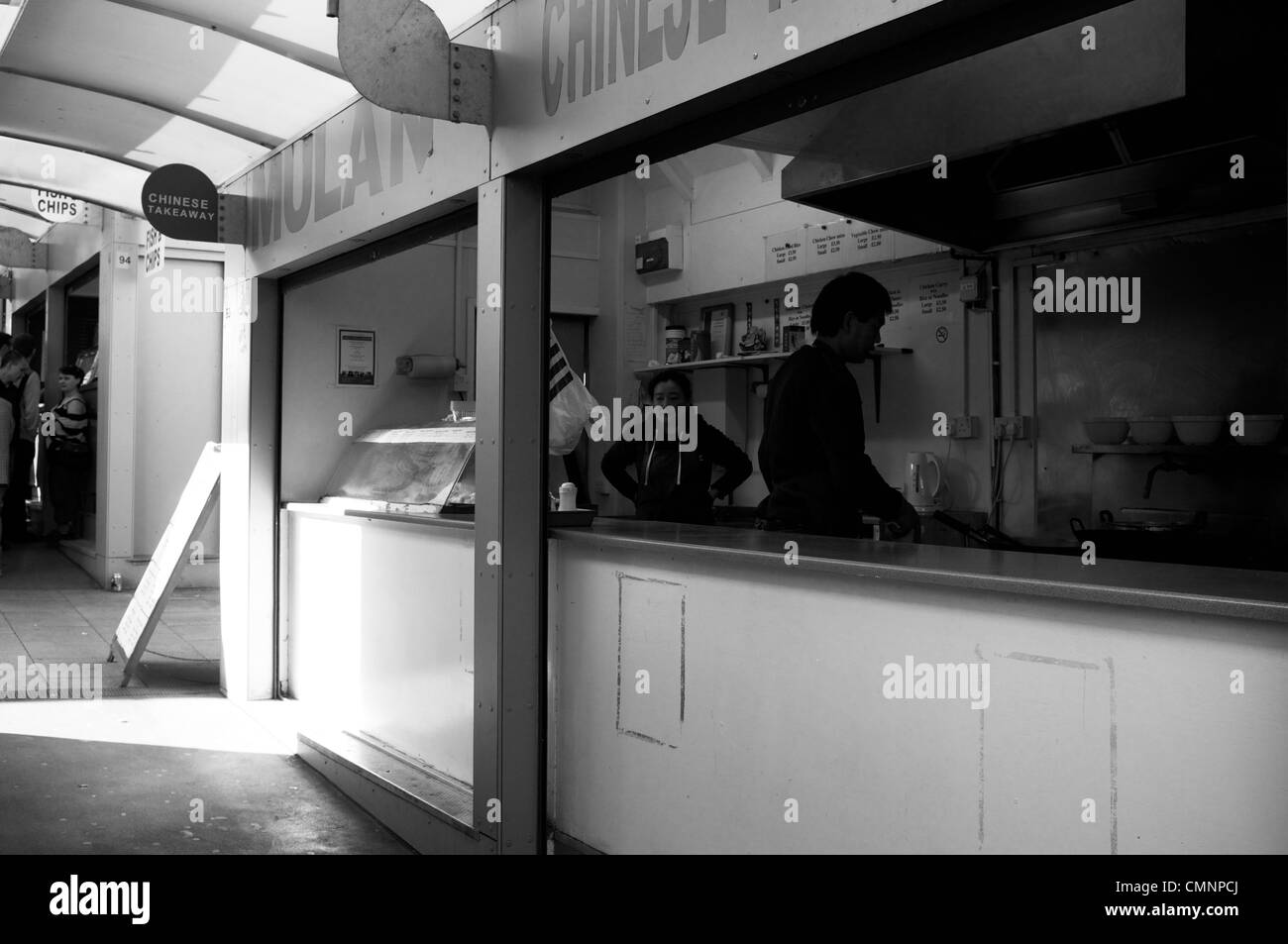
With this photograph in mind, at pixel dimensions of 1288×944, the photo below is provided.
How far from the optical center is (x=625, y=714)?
9.93 ft

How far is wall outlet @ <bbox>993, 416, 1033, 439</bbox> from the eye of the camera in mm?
5309

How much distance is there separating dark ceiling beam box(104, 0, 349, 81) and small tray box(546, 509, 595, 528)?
2.19 m

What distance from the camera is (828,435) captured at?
10.7 feet

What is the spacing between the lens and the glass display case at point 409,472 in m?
4.04

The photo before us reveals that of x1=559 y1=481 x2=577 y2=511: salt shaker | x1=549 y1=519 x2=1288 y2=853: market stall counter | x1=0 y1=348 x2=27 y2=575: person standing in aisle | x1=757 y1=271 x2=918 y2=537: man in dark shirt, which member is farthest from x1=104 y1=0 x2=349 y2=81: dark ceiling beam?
x1=0 y1=348 x2=27 y2=575: person standing in aisle

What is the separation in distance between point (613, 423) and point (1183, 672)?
19.7ft

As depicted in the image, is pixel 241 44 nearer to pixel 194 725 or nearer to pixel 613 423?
pixel 194 725

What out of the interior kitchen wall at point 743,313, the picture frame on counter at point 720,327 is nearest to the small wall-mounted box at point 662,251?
the interior kitchen wall at point 743,313

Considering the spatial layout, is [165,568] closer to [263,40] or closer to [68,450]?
[263,40]

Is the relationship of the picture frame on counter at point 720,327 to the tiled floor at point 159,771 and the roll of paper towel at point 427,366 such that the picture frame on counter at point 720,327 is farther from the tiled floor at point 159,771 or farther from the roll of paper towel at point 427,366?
the tiled floor at point 159,771

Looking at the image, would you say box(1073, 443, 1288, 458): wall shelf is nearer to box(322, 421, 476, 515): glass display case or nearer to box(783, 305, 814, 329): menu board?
box(783, 305, 814, 329): menu board

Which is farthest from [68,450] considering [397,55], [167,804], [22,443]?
[397,55]

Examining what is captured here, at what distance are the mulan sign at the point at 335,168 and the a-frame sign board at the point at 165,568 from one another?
49.9 inches

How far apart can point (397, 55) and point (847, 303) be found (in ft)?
4.80
